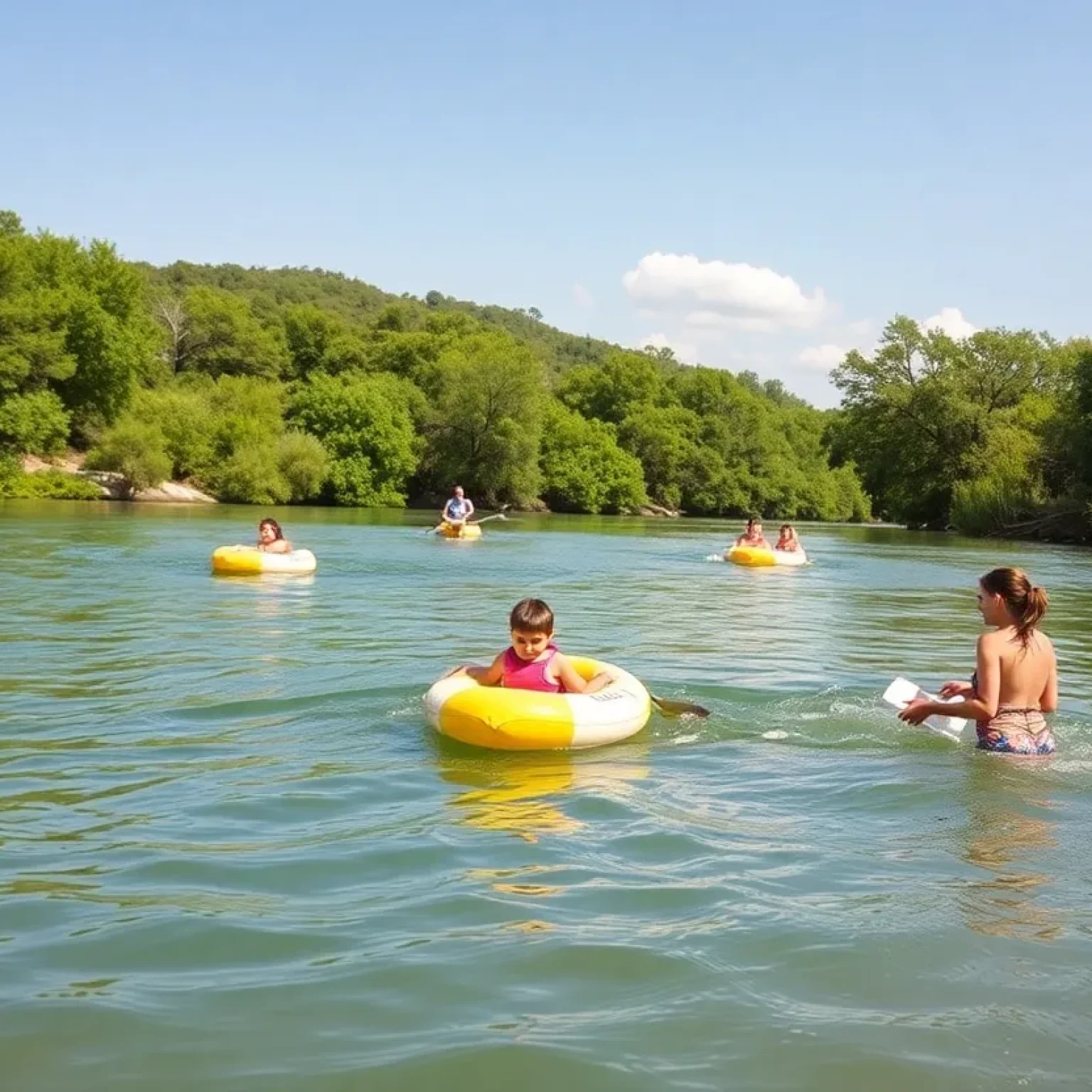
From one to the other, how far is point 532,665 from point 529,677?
7 cm

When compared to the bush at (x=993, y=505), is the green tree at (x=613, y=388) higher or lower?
higher

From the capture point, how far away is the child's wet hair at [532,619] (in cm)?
716

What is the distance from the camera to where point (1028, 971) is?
152 inches

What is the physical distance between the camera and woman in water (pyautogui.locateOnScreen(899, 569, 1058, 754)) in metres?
6.65

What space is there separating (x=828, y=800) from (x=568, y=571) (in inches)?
617

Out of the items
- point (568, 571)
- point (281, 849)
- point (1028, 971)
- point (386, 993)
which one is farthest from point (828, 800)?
point (568, 571)

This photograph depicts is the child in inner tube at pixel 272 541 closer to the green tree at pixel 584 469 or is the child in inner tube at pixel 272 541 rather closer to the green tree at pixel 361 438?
the green tree at pixel 361 438

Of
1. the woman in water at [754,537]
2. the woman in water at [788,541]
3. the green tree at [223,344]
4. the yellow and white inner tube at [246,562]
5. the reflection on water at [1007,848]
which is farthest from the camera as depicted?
the green tree at [223,344]

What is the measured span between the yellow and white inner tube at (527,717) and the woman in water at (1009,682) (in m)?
1.69

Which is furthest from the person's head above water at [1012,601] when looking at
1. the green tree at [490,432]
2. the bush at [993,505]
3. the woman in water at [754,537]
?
the green tree at [490,432]

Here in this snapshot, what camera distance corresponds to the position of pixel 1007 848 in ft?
17.1

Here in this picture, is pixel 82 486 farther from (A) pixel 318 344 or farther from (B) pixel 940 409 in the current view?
(B) pixel 940 409

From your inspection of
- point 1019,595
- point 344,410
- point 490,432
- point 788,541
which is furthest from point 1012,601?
point 490,432

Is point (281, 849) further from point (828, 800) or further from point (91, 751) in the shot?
point (828, 800)
